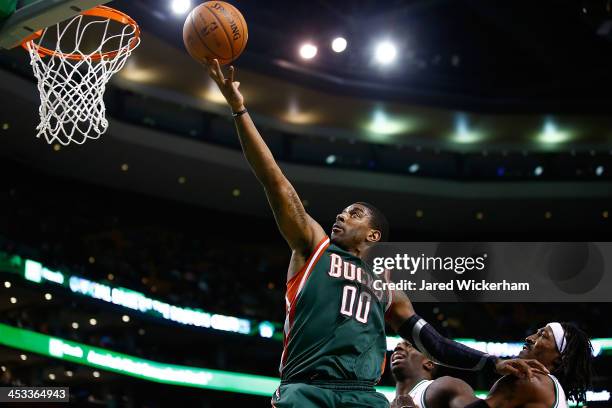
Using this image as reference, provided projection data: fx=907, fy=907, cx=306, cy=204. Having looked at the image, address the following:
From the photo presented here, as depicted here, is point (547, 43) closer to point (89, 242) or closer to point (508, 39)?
point (508, 39)

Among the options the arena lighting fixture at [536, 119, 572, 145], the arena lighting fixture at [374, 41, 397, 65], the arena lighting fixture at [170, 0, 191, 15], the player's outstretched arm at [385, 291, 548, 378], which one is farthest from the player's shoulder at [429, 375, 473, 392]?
the arena lighting fixture at [536, 119, 572, 145]

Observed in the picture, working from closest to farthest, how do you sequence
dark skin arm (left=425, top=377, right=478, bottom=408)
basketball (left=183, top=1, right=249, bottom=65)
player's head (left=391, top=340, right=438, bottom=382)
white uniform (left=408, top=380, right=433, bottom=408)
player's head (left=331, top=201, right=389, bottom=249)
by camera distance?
player's head (left=331, top=201, right=389, bottom=249)
basketball (left=183, top=1, right=249, bottom=65)
dark skin arm (left=425, top=377, right=478, bottom=408)
white uniform (left=408, top=380, right=433, bottom=408)
player's head (left=391, top=340, right=438, bottom=382)

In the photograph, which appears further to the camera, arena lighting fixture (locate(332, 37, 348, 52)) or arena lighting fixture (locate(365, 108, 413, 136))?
arena lighting fixture (locate(365, 108, 413, 136))

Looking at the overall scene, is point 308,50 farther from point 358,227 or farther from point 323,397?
point 323,397

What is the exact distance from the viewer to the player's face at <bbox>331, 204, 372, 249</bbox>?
3941 millimetres

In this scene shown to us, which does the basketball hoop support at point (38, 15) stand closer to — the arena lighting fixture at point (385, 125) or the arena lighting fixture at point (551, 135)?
the arena lighting fixture at point (385, 125)

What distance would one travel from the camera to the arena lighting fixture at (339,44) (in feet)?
57.1

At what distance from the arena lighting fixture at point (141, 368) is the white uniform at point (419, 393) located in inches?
332

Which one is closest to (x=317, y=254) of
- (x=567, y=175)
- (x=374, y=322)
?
(x=374, y=322)

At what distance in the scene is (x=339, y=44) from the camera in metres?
17.5

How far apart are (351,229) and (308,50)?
14.4 m

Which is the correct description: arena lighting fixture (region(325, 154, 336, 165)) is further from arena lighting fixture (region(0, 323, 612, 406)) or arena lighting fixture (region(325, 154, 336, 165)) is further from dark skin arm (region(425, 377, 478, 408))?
dark skin arm (region(425, 377, 478, 408))

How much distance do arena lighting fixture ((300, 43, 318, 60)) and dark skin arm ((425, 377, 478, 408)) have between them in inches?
520

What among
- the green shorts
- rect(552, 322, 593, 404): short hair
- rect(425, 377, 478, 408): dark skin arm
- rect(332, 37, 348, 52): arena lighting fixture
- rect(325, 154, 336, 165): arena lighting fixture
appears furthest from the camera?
rect(325, 154, 336, 165): arena lighting fixture
